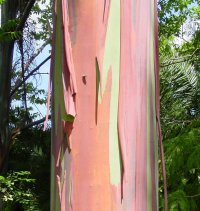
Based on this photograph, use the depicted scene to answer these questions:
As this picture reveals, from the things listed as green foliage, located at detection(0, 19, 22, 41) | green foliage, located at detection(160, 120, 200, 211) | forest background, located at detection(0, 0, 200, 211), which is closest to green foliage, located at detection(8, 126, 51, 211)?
forest background, located at detection(0, 0, 200, 211)

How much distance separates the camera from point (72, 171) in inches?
51.2

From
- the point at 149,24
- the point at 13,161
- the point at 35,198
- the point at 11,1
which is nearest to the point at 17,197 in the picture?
the point at 35,198

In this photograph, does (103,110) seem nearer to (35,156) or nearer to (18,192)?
(18,192)

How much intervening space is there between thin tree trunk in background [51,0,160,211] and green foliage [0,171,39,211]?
5351 mm

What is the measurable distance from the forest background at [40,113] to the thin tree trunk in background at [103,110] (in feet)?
8.97

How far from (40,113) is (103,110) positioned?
9394 millimetres

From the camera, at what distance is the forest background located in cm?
444

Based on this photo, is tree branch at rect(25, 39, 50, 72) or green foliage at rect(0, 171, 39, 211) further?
tree branch at rect(25, 39, 50, 72)

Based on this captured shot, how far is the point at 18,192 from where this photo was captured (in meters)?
7.17

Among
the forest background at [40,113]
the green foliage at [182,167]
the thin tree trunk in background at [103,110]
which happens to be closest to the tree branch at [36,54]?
the forest background at [40,113]

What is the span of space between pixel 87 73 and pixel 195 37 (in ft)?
24.1

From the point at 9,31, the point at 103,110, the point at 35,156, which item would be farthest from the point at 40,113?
the point at 103,110

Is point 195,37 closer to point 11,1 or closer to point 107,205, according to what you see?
point 11,1

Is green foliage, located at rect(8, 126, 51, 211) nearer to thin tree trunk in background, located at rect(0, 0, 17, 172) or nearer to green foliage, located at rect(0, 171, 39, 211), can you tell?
green foliage, located at rect(0, 171, 39, 211)
